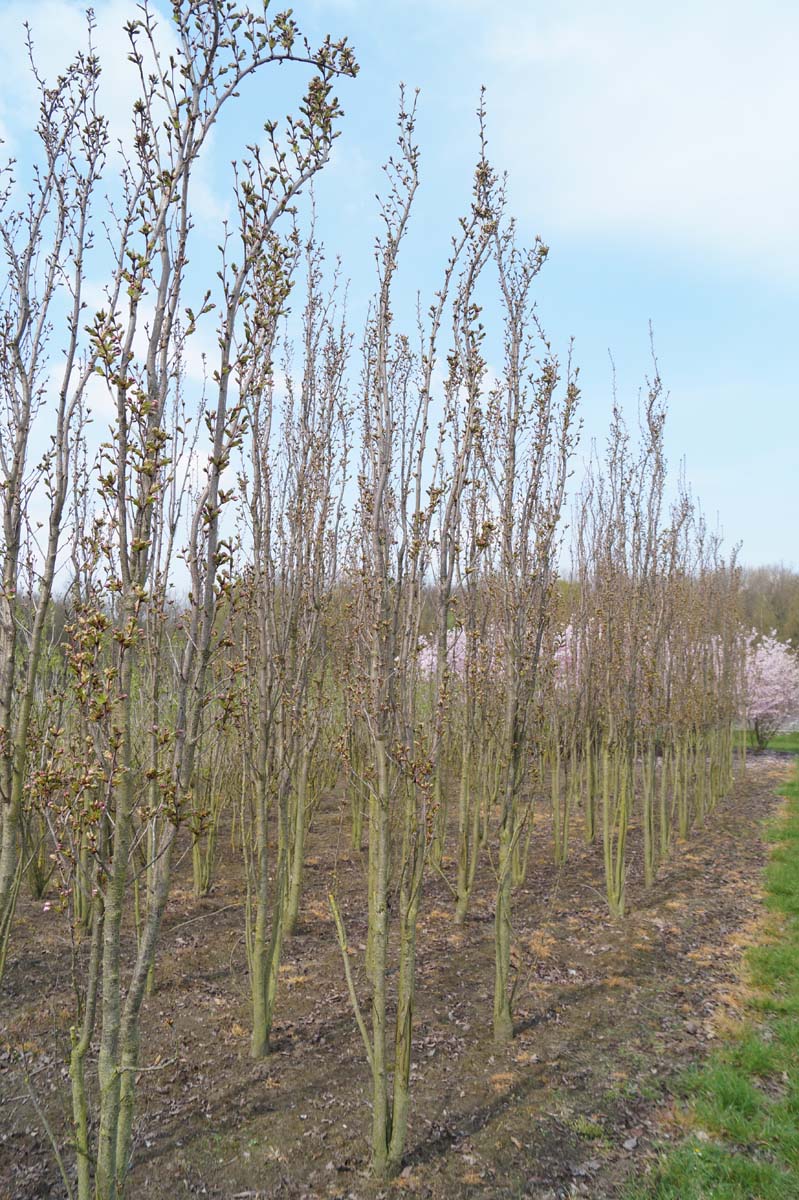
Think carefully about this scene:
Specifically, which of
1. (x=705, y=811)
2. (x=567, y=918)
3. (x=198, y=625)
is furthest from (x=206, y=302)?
(x=705, y=811)

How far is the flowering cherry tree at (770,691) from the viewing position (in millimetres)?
25344

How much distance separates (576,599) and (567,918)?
637cm

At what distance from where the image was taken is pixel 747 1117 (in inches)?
161

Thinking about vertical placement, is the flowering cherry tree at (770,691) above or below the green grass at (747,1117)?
above

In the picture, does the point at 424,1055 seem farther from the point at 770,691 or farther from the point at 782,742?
the point at 782,742

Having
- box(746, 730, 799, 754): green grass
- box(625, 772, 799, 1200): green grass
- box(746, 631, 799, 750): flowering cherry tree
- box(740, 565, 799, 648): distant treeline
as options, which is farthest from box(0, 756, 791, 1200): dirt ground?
box(740, 565, 799, 648): distant treeline

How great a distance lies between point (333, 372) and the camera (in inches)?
253

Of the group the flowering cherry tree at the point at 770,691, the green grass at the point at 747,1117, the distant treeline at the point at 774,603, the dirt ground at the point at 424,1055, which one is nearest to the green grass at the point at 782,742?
the flowering cherry tree at the point at 770,691

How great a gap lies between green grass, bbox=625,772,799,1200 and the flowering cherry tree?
66.7ft

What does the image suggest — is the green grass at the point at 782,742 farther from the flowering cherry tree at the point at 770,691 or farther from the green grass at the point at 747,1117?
the green grass at the point at 747,1117

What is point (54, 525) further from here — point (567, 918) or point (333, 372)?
point (567, 918)

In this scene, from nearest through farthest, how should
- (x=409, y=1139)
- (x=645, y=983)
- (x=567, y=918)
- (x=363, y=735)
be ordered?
(x=409, y=1139)
(x=645, y=983)
(x=567, y=918)
(x=363, y=735)

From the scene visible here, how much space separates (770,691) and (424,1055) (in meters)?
24.5

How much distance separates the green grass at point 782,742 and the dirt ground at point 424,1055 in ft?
66.8
